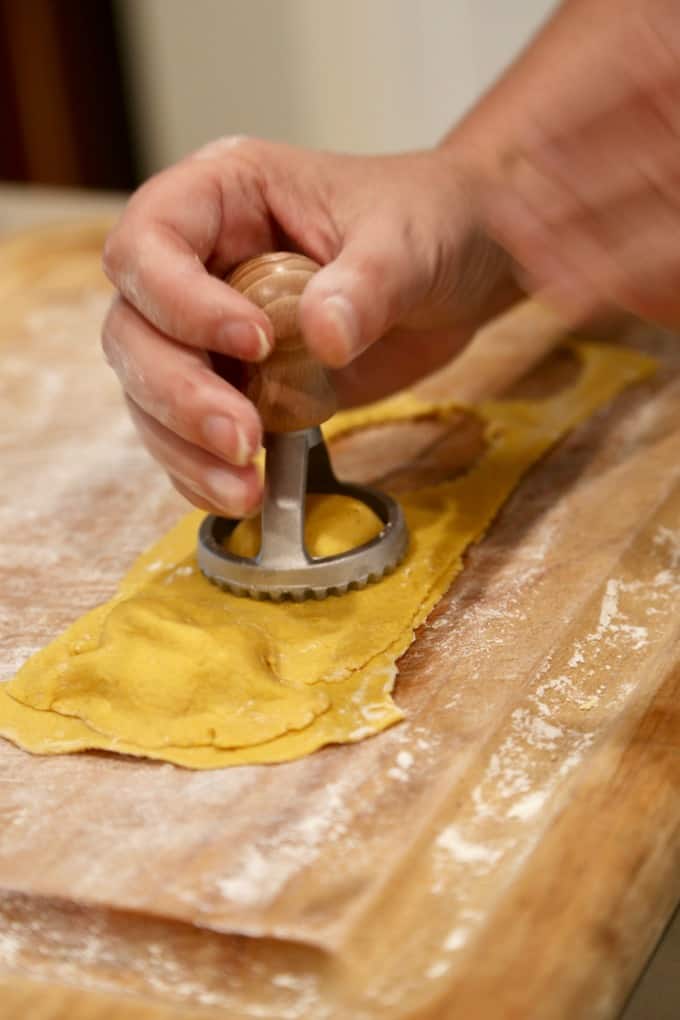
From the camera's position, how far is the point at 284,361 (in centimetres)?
87

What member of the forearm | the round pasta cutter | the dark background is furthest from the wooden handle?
the dark background

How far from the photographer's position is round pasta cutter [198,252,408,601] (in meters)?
0.86

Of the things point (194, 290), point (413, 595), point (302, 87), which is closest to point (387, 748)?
point (413, 595)

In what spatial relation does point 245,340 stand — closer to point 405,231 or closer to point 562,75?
point 405,231

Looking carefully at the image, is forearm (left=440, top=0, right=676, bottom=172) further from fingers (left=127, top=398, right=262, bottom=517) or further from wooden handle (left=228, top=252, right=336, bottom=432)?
fingers (left=127, top=398, right=262, bottom=517)

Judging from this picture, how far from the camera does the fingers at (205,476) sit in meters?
0.87

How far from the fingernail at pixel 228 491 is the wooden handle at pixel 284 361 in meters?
0.05

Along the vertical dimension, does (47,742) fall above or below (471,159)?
below

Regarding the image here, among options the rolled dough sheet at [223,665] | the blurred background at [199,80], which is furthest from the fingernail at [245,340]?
Answer: the blurred background at [199,80]

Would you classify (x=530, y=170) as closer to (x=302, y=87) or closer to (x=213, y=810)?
(x=213, y=810)

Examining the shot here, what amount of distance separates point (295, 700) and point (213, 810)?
0.33 feet

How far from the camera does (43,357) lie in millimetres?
1524

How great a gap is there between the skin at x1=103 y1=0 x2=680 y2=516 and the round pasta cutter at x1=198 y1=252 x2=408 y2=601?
0.03 meters

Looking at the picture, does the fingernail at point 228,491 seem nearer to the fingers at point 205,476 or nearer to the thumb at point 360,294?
the fingers at point 205,476
